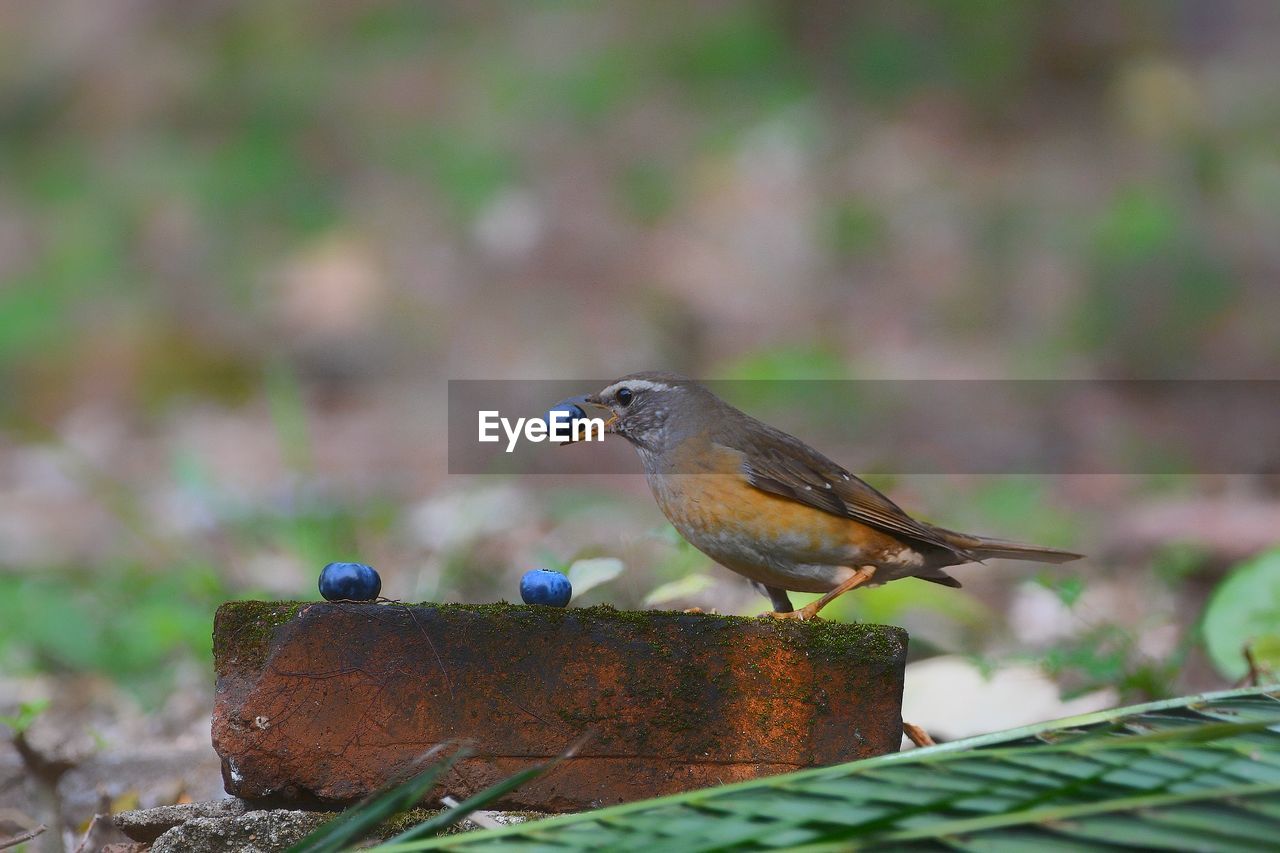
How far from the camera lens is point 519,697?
8.90 feet

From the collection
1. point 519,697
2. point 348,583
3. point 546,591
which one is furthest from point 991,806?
point 348,583

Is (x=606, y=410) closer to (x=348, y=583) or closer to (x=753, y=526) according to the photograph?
(x=753, y=526)

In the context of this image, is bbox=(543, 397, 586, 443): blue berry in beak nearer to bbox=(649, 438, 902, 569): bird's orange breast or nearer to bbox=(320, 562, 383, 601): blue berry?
bbox=(649, 438, 902, 569): bird's orange breast

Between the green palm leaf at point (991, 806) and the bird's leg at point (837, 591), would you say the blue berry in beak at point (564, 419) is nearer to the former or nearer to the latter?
the bird's leg at point (837, 591)

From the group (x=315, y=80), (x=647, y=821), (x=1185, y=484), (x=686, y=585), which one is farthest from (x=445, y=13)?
(x=647, y=821)

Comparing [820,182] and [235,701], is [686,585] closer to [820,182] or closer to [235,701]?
[235,701]

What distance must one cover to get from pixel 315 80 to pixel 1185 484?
9.39 meters

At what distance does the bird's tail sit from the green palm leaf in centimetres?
181

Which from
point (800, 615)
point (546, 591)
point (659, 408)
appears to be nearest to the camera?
point (546, 591)

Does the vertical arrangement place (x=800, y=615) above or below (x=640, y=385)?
below

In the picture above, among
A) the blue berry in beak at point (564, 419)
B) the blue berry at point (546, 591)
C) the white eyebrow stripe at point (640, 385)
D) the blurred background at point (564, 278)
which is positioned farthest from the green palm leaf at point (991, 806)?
the blurred background at point (564, 278)

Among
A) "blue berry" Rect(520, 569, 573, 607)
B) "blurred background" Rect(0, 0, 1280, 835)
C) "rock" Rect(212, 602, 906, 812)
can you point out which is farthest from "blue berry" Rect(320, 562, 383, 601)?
"blurred background" Rect(0, 0, 1280, 835)

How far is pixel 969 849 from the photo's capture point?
159 centimetres

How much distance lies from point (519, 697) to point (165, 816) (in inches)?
31.2
